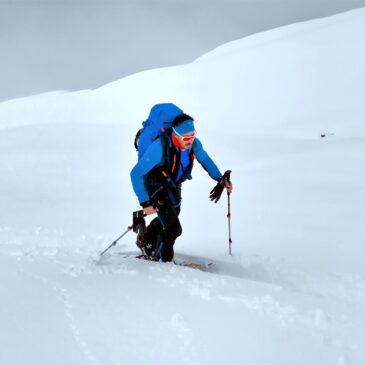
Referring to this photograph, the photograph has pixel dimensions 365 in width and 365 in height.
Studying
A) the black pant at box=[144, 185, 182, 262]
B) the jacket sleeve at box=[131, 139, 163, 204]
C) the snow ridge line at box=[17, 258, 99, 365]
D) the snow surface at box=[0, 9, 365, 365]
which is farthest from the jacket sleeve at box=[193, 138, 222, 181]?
the snow ridge line at box=[17, 258, 99, 365]

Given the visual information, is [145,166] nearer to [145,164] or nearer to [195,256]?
[145,164]

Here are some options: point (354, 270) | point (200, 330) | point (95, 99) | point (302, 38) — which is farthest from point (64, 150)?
point (302, 38)

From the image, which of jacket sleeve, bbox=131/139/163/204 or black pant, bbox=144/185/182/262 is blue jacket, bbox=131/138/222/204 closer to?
jacket sleeve, bbox=131/139/163/204

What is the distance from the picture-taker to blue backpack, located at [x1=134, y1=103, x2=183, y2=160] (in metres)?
5.29

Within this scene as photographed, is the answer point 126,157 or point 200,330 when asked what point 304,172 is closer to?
point 126,157

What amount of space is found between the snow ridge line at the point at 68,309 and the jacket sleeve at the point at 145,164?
1.32 meters

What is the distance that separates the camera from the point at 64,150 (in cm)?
1566

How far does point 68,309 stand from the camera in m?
3.89

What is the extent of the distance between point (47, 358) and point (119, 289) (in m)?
1.27

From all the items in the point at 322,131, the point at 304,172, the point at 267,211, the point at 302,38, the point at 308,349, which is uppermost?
the point at 302,38

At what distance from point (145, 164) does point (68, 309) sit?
6.00ft

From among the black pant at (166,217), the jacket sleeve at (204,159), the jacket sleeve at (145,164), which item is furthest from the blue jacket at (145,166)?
the jacket sleeve at (204,159)

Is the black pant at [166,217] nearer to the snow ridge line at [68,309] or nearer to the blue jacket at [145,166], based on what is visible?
the blue jacket at [145,166]

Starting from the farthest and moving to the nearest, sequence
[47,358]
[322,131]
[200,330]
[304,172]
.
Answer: [322,131]
[304,172]
[200,330]
[47,358]
